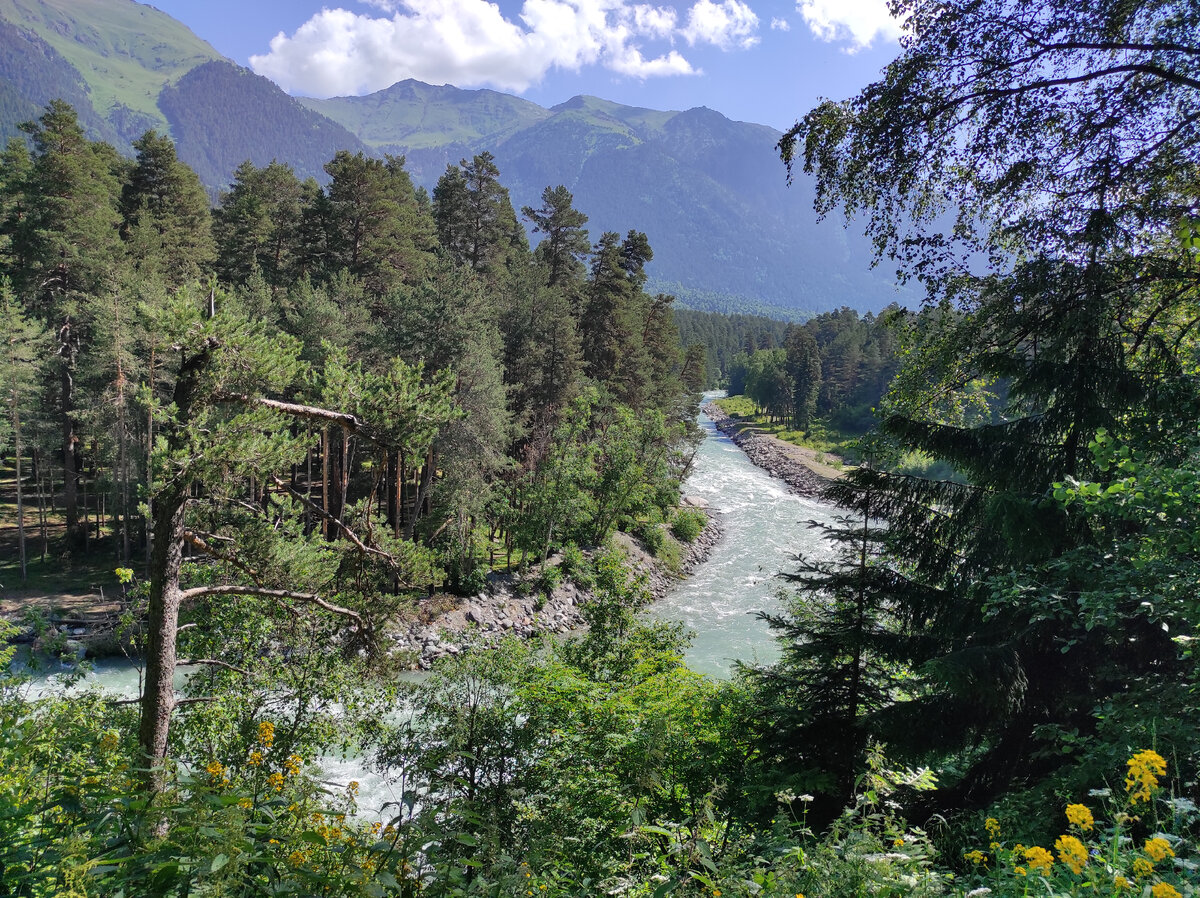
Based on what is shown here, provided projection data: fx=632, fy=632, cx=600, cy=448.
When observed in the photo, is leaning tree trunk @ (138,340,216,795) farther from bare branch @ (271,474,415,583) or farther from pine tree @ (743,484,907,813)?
pine tree @ (743,484,907,813)

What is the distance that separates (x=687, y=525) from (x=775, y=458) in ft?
96.4

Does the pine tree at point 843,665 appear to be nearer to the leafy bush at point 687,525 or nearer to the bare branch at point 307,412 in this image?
the bare branch at point 307,412

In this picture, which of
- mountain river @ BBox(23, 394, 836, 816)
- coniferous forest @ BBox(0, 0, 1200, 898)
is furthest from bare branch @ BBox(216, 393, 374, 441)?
mountain river @ BBox(23, 394, 836, 816)

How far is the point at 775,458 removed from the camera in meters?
63.8

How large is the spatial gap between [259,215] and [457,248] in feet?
34.4

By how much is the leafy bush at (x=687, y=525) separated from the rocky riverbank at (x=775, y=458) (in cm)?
722

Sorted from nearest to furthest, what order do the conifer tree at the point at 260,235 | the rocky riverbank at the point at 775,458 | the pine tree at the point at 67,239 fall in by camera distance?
the pine tree at the point at 67,239 → the conifer tree at the point at 260,235 → the rocky riverbank at the point at 775,458

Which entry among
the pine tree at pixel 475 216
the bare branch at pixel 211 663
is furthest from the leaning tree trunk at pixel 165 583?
the pine tree at pixel 475 216

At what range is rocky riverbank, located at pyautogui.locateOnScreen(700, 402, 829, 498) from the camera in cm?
5194

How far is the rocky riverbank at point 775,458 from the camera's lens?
51938mm

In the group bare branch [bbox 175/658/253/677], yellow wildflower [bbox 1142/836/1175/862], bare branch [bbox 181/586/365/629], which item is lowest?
bare branch [bbox 175/658/253/677]

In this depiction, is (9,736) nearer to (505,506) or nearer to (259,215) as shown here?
(505,506)

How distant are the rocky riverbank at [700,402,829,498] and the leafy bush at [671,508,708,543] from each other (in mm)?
7221

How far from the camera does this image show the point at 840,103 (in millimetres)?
6746
